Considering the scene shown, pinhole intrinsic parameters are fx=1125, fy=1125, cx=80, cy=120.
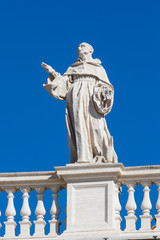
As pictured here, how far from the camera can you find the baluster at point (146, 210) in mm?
22297

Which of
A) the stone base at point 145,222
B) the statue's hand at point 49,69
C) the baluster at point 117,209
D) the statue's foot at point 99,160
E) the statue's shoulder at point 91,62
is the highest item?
the statue's shoulder at point 91,62

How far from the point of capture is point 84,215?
2239 centimetres

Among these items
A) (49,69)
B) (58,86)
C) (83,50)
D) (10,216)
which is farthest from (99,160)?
(83,50)

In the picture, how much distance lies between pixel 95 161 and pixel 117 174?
23.0 inches

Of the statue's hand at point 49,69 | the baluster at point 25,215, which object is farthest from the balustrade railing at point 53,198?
the statue's hand at point 49,69

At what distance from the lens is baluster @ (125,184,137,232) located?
73.3 ft

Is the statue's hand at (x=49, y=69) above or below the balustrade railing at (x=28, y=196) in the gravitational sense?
above

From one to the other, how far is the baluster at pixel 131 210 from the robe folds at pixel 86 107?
75cm

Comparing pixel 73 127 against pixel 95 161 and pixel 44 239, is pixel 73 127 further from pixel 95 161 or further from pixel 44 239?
pixel 44 239

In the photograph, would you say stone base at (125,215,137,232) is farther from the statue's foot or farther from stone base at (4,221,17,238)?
stone base at (4,221,17,238)

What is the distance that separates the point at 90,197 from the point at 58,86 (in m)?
2.63

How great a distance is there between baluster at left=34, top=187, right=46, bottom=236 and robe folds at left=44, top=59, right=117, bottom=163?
95 centimetres

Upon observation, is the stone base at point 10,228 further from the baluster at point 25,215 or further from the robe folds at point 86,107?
the robe folds at point 86,107

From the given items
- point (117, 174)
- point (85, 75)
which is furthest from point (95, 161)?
point (85, 75)
